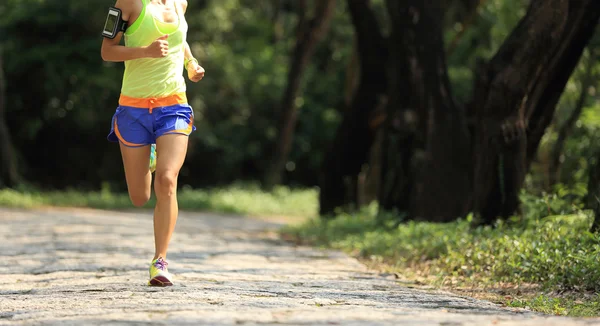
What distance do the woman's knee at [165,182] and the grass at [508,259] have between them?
2.34 m

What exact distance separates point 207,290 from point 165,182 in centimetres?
78

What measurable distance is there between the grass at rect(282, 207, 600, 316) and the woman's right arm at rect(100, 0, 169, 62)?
278cm

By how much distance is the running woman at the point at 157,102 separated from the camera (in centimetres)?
670

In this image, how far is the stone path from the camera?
507cm

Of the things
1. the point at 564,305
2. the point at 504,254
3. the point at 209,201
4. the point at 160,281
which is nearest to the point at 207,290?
the point at 160,281

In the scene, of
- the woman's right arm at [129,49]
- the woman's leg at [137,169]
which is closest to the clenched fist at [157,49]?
the woman's right arm at [129,49]

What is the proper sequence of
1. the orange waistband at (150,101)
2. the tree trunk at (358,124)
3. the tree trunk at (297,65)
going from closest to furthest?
the orange waistband at (150,101) → the tree trunk at (358,124) → the tree trunk at (297,65)

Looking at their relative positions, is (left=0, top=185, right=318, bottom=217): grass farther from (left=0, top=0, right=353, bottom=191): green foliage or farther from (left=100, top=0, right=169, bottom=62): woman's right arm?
(left=100, top=0, right=169, bottom=62): woman's right arm

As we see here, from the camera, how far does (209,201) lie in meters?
25.7


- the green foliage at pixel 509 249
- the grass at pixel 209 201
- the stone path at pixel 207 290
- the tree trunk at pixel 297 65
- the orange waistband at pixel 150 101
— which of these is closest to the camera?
the stone path at pixel 207 290

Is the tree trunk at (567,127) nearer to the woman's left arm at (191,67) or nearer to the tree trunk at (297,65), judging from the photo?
the woman's left arm at (191,67)

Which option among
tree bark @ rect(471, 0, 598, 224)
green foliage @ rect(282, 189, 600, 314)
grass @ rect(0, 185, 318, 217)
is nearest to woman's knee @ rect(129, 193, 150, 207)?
green foliage @ rect(282, 189, 600, 314)

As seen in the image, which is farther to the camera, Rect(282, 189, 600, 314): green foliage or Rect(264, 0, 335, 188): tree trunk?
Rect(264, 0, 335, 188): tree trunk

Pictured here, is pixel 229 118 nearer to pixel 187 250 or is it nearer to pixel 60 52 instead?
pixel 60 52
